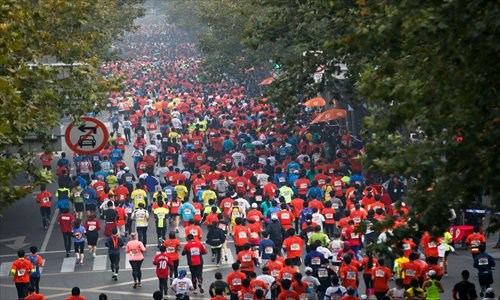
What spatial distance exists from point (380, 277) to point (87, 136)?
20.6 feet

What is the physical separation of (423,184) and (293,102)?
1005cm

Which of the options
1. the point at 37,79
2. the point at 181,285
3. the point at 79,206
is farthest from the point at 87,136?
the point at 79,206

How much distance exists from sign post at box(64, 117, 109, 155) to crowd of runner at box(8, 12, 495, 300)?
2318 millimetres

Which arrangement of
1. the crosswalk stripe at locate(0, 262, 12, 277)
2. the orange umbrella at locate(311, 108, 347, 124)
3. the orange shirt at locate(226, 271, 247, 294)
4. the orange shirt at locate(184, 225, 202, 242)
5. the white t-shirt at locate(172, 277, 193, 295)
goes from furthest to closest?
1. the orange umbrella at locate(311, 108, 347, 124)
2. the crosswalk stripe at locate(0, 262, 12, 277)
3. the orange shirt at locate(184, 225, 202, 242)
4. the white t-shirt at locate(172, 277, 193, 295)
5. the orange shirt at locate(226, 271, 247, 294)

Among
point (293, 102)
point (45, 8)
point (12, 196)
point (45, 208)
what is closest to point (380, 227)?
point (12, 196)

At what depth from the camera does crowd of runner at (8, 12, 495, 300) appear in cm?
2198

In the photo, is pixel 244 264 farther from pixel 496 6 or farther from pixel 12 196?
pixel 496 6

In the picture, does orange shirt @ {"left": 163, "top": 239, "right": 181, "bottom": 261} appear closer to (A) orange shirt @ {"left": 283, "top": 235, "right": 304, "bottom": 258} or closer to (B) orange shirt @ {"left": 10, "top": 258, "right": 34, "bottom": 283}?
(A) orange shirt @ {"left": 283, "top": 235, "right": 304, "bottom": 258}

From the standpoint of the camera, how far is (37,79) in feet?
65.6

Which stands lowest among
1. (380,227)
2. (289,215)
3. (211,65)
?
(380,227)

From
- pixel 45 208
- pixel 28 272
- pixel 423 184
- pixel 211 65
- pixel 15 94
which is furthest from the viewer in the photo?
→ pixel 211 65

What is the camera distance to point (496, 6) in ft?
44.9

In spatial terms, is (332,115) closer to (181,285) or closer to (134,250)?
(134,250)

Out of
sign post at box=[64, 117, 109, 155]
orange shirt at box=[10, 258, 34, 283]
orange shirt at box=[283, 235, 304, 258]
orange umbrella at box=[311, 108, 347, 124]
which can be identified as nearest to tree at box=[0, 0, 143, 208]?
sign post at box=[64, 117, 109, 155]
